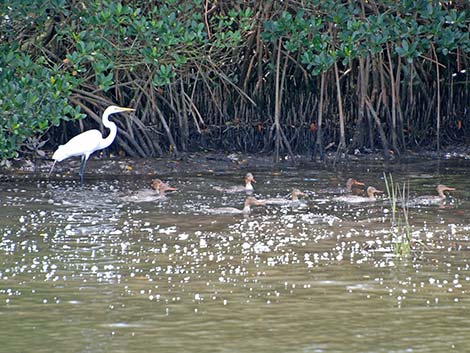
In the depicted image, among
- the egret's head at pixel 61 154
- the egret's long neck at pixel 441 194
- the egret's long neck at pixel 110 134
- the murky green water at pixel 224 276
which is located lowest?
the murky green water at pixel 224 276

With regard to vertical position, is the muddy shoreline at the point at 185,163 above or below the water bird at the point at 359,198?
above

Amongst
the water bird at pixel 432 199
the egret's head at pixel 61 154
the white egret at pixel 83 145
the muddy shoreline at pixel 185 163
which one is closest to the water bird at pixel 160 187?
the white egret at pixel 83 145

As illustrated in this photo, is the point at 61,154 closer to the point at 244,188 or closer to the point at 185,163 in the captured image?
the point at 185,163

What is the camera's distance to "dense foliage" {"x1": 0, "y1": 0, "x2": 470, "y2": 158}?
1333 centimetres

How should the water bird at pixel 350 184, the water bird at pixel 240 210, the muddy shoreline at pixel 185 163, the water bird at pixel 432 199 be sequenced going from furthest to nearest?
the muddy shoreline at pixel 185 163 → the water bird at pixel 350 184 → the water bird at pixel 432 199 → the water bird at pixel 240 210

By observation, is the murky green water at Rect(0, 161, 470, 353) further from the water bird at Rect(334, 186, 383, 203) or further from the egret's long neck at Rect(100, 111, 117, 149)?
the egret's long neck at Rect(100, 111, 117, 149)

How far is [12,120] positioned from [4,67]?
908 millimetres

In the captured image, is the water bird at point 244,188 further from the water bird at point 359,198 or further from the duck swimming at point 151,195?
the water bird at point 359,198

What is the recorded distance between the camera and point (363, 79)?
15.4 meters

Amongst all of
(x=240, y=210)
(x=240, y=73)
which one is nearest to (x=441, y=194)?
(x=240, y=210)

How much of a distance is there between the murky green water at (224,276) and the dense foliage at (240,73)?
1.87 metres

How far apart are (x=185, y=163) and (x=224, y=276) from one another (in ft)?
22.9

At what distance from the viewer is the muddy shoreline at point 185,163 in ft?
47.3

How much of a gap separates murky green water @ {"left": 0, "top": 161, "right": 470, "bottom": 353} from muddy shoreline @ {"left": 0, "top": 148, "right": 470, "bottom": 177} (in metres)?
1.95
